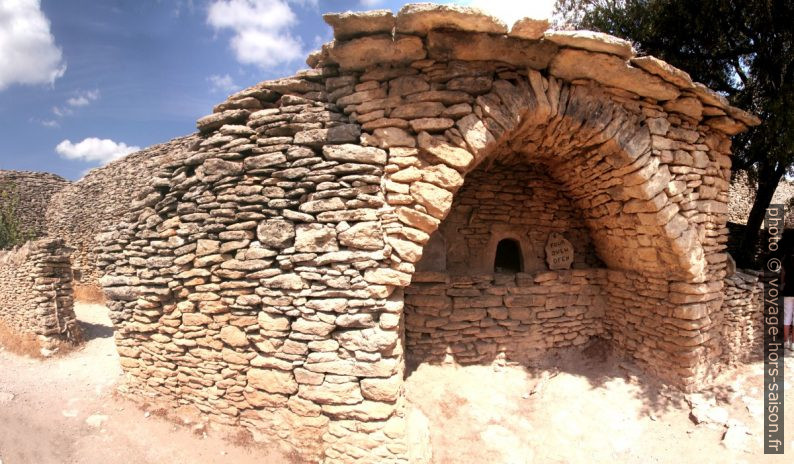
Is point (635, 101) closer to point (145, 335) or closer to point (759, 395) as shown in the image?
point (759, 395)

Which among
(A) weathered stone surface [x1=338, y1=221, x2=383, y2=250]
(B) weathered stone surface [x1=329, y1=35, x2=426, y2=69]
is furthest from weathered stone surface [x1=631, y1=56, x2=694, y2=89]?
(A) weathered stone surface [x1=338, y1=221, x2=383, y2=250]

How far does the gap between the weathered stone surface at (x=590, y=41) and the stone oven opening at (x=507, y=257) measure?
3.08m

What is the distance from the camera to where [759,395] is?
4777mm

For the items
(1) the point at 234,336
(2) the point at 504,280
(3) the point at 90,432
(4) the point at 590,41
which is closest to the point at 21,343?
(3) the point at 90,432

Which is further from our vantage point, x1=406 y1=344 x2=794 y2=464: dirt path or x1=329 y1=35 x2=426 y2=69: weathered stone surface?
x1=406 y1=344 x2=794 y2=464: dirt path

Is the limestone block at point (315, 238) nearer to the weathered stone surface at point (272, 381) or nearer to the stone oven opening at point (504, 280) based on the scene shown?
the weathered stone surface at point (272, 381)

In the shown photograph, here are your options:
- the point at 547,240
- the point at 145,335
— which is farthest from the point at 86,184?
the point at 547,240

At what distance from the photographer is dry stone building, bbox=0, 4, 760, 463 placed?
331 centimetres

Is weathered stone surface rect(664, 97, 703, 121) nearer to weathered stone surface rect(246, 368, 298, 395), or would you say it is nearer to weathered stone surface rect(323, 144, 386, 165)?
weathered stone surface rect(323, 144, 386, 165)

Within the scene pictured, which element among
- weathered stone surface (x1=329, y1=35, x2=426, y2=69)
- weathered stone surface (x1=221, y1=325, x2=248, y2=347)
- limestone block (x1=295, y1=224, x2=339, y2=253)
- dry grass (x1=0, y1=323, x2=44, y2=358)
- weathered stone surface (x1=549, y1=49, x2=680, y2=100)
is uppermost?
weathered stone surface (x1=329, y1=35, x2=426, y2=69)

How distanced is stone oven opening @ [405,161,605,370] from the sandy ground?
0.35 meters

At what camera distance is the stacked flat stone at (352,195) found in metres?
3.30

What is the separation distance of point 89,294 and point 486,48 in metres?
16.3

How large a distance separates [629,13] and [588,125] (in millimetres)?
4873
